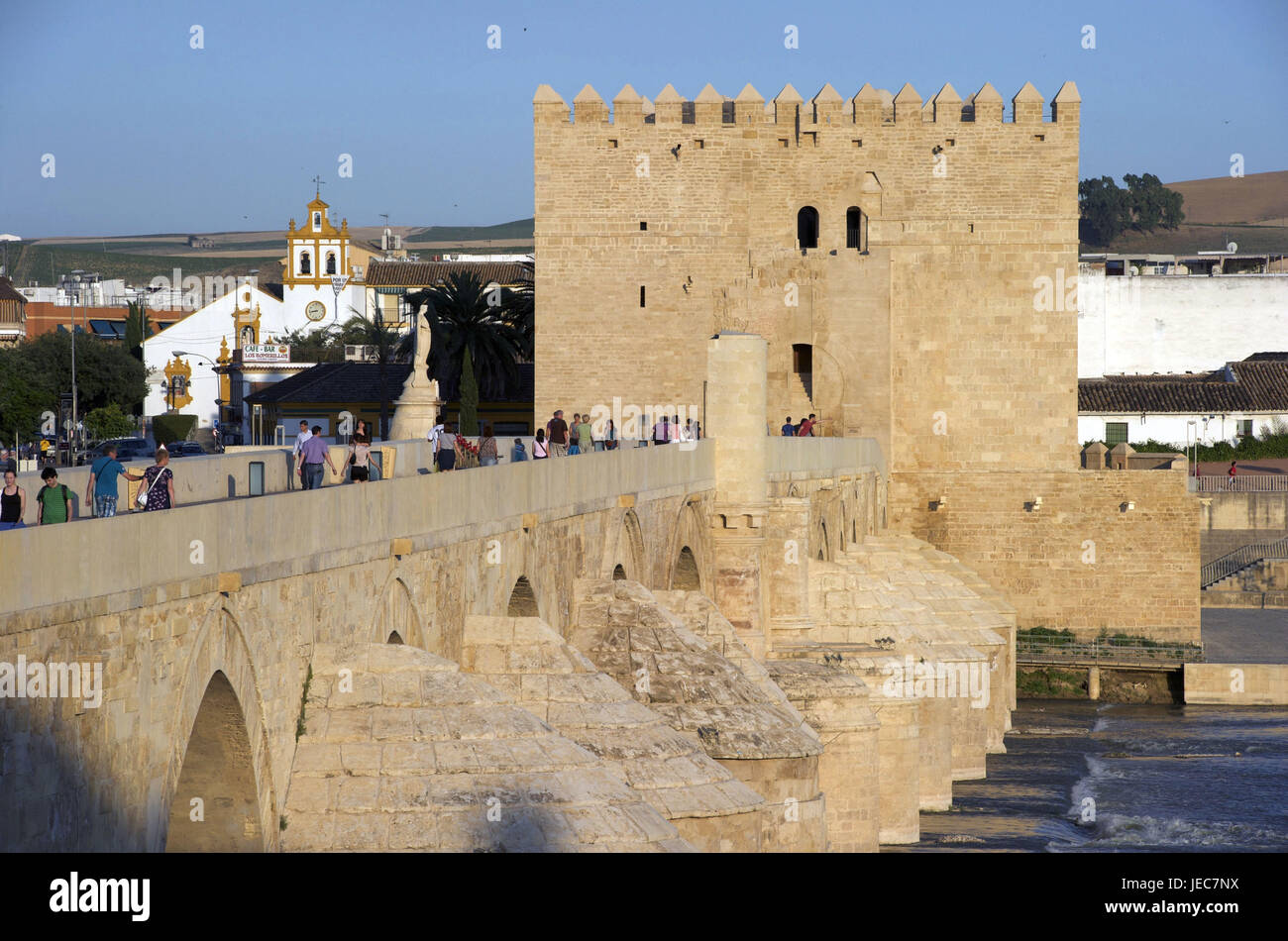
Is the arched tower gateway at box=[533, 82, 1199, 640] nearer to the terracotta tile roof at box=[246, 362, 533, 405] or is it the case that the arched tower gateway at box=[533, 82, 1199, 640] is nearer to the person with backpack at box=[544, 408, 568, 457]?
the terracotta tile roof at box=[246, 362, 533, 405]

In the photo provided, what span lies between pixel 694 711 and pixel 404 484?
14.0ft

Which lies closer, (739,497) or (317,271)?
(739,497)

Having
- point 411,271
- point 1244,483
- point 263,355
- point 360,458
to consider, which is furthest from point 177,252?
point 360,458

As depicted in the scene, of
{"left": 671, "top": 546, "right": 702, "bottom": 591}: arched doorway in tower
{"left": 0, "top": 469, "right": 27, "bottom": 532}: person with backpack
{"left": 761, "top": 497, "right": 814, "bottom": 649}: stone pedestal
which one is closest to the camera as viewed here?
{"left": 0, "top": 469, "right": 27, "bottom": 532}: person with backpack

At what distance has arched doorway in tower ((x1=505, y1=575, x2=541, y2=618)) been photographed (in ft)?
49.9

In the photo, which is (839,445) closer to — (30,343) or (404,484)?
(404,484)

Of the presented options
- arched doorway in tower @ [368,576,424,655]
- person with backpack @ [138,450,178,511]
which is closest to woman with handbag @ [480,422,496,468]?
arched doorway in tower @ [368,576,424,655]

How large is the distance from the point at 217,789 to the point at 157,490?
1.75m

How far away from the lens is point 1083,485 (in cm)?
3497

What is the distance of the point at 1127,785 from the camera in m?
27.2

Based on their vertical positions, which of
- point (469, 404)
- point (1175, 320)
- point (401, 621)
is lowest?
point (401, 621)

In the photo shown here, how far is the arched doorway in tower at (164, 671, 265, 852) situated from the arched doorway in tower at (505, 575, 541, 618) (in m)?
5.47

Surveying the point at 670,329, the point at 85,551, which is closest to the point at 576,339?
the point at 670,329

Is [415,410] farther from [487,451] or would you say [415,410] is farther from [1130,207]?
[1130,207]
